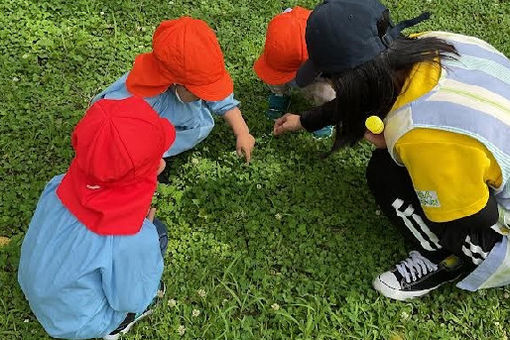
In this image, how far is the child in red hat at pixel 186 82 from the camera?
2.46m

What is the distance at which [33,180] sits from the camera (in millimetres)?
3000

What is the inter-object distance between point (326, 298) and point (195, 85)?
1213 mm

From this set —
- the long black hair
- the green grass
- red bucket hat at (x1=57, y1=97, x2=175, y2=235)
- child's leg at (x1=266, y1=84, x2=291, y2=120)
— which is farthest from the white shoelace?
red bucket hat at (x1=57, y1=97, x2=175, y2=235)

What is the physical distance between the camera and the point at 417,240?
2.72 m

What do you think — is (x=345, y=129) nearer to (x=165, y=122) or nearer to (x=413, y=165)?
(x=413, y=165)

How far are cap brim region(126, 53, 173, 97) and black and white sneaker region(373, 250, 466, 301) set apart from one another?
4.65ft

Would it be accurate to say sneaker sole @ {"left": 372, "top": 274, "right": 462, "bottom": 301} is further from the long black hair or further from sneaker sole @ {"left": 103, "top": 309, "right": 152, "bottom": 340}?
sneaker sole @ {"left": 103, "top": 309, "right": 152, "bottom": 340}

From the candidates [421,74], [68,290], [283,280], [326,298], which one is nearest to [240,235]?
[283,280]

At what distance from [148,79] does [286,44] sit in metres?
0.75

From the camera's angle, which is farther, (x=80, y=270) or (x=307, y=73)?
(x=307, y=73)

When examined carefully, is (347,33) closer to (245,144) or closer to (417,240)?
→ (245,144)

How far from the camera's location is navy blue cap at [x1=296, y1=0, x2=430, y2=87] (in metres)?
1.98

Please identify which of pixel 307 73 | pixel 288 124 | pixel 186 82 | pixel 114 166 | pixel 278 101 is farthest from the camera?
pixel 278 101

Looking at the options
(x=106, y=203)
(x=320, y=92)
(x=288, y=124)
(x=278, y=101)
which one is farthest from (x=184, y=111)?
(x=106, y=203)
